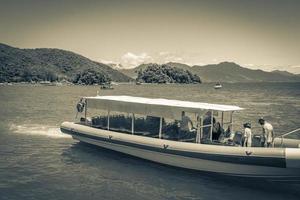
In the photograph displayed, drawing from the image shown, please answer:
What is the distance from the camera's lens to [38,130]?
1204 inches

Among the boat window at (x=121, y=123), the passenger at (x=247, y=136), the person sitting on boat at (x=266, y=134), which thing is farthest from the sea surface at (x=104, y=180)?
the person sitting on boat at (x=266, y=134)

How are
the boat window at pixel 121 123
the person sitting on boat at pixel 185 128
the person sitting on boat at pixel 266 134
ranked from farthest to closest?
the boat window at pixel 121 123 → the person sitting on boat at pixel 185 128 → the person sitting on boat at pixel 266 134

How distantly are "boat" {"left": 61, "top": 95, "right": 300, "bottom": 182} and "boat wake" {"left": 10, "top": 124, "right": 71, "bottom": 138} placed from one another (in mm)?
6146

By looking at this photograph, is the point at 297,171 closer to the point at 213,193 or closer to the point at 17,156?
the point at 213,193

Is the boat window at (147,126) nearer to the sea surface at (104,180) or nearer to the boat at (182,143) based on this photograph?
the boat at (182,143)

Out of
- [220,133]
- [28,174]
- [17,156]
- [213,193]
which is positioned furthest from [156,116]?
[17,156]

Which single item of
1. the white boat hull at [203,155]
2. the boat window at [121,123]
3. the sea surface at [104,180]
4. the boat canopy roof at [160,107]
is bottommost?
the sea surface at [104,180]

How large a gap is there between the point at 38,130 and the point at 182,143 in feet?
57.9

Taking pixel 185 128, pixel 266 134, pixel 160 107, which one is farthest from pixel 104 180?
pixel 266 134

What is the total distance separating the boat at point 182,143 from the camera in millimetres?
14359

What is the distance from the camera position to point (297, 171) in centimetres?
1383

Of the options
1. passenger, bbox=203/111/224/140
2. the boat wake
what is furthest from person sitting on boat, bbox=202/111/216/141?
the boat wake

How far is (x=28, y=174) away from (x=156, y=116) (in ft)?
22.4

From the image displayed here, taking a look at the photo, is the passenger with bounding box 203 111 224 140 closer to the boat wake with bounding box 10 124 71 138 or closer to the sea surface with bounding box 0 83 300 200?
the sea surface with bounding box 0 83 300 200
